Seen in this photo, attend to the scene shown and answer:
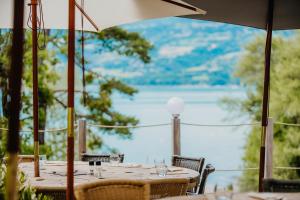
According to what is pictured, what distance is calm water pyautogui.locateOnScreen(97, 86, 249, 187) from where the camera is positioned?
17.2 meters

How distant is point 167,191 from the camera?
380 centimetres

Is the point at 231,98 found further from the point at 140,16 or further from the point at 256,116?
the point at 140,16

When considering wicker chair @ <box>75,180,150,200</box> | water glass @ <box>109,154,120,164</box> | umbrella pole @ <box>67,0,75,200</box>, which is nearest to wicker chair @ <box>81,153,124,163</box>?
water glass @ <box>109,154,120,164</box>

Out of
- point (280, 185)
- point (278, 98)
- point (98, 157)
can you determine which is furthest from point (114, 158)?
point (278, 98)

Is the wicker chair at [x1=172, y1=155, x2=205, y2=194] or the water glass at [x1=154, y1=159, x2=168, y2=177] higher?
the water glass at [x1=154, y1=159, x2=168, y2=177]

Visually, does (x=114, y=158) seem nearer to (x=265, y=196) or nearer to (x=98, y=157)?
(x=98, y=157)

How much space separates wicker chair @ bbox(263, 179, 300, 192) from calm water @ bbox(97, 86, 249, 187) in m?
13.5

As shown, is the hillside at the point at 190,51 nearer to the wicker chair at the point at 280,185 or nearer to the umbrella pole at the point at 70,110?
the wicker chair at the point at 280,185

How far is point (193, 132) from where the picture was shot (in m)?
18.5

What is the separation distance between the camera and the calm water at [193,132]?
17188mm

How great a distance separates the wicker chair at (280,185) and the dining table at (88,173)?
111cm

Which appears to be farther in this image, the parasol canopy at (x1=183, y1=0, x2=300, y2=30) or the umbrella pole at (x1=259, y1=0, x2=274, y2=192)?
the parasol canopy at (x1=183, y1=0, x2=300, y2=30)

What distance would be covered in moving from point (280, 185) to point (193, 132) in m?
15.5

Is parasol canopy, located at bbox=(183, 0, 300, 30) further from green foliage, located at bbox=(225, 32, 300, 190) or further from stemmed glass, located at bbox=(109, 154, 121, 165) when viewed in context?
green foliage, located at bbox=(225, 32, 300, 190)
